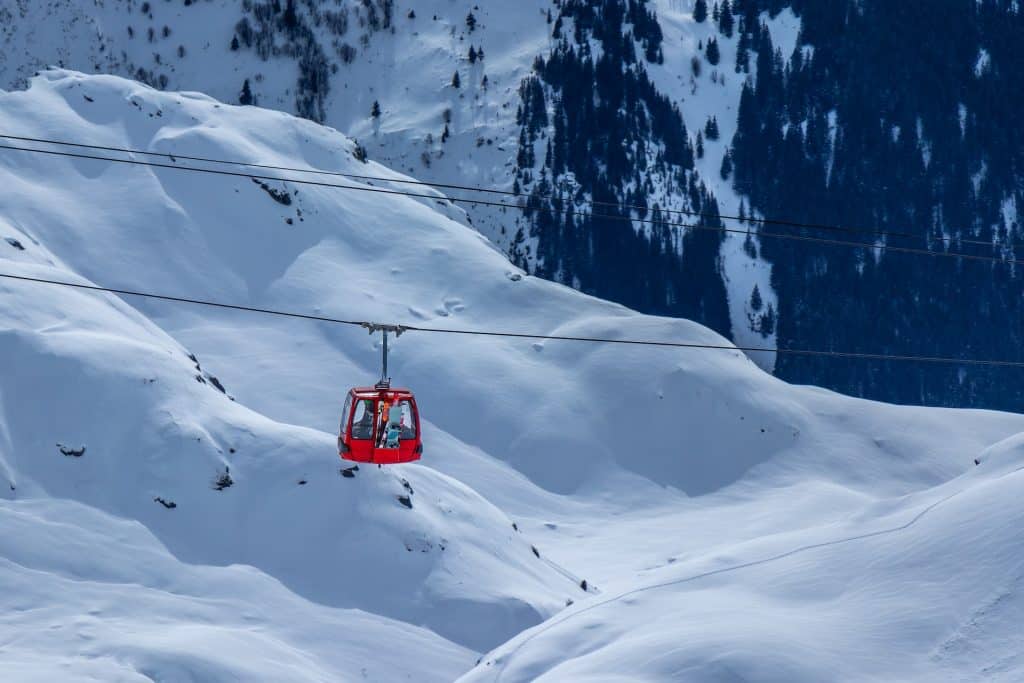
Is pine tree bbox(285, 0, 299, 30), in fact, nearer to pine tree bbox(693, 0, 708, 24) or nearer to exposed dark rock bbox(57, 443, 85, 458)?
pine tree bbox(693, 0, 708, 24)

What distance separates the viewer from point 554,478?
53.8 meters

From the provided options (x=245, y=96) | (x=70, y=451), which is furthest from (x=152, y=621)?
(x=245, y=96)

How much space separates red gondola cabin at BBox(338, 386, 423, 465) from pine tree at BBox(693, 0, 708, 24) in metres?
105

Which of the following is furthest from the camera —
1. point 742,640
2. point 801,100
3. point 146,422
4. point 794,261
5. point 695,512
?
point 801,100

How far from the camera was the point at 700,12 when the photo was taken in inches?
4779

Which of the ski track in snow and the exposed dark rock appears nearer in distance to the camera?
the ski track in snow

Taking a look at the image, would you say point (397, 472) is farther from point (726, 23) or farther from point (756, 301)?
point (726, 23)

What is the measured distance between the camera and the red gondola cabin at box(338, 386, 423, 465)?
22.4 meters

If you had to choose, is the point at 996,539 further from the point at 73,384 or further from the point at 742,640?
the point at 73,384

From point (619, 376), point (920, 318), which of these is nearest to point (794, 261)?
point (920, 318)

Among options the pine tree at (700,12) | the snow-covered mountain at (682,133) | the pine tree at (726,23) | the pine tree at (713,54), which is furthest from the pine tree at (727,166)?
the pine tree at (700,12)

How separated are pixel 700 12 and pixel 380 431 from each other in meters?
107

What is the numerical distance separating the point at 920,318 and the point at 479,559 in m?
85.6

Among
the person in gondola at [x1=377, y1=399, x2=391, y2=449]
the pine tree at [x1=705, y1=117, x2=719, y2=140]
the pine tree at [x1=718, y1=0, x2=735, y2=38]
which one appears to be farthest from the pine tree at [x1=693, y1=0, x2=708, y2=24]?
the person in gondola at [x1=377, y1=399, x2=391, y2=449]
